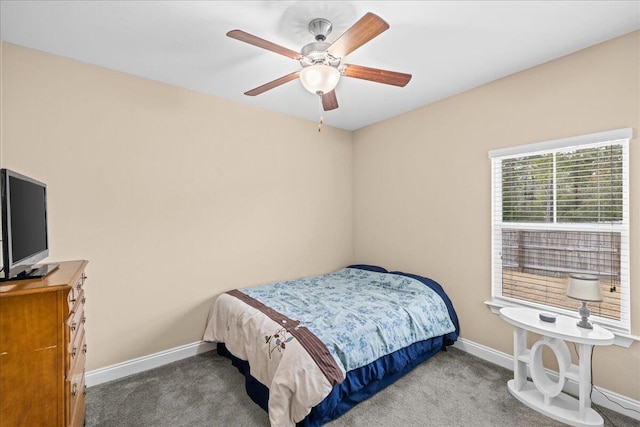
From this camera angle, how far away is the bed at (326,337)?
175cm

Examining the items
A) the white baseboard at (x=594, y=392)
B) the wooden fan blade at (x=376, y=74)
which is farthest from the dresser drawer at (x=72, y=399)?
the white baseboard at (x=594, y=392)

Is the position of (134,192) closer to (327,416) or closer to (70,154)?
(70,154)

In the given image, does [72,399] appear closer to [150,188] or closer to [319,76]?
[150,188]

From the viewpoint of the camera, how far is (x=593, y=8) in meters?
1.73

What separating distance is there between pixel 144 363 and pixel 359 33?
302 centimetres

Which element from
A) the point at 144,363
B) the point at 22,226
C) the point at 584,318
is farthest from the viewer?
the point at 144,363

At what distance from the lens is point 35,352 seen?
4.06 ft

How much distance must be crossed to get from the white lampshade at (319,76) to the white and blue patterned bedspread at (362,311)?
163cm

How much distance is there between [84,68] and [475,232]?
145 inches

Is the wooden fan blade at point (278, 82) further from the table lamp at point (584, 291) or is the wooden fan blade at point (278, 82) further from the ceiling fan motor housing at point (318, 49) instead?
the table lamp at point (584, 291)

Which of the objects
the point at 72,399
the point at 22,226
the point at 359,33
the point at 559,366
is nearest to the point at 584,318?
the point at 559,366

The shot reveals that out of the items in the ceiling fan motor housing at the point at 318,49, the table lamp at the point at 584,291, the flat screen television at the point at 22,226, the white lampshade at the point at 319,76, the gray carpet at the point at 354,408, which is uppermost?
the ceiling fan motor housing at the point at 318,49

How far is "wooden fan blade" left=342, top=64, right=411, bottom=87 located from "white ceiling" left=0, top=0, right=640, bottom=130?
0.99 feet

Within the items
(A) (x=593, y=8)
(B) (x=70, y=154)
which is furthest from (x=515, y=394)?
(B) (x=70, y=154)
